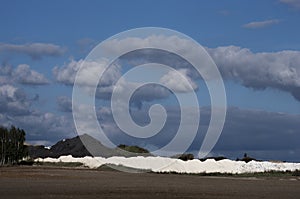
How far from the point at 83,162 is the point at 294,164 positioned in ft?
108

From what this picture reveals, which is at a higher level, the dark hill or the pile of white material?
the dark hill

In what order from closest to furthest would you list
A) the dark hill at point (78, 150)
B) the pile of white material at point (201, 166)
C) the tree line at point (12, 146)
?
the pile of white material at point (201, 166), the tree line at point (12, 146), the dark hill at point (78, 150)

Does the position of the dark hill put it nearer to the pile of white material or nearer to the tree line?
the tree line

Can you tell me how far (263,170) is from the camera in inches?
3071

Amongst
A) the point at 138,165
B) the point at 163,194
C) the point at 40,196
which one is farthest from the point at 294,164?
the point at 40,196

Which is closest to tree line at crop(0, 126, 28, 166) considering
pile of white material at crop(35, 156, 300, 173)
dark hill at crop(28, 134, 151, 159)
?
dark hill at crop(28, 134, 151, 159)

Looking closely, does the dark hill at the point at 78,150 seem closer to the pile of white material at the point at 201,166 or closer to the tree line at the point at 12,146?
the tree line at the point at 12,146

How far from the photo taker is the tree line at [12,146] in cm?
10794

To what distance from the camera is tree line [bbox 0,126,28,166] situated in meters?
108

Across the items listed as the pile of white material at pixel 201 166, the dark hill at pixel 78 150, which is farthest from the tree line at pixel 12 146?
the pile of white material at pixel 201 166

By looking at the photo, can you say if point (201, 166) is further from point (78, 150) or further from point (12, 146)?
point (78, 150)


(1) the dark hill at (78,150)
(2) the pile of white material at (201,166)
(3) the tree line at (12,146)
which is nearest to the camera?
(2) the pile of white material at (201,166)

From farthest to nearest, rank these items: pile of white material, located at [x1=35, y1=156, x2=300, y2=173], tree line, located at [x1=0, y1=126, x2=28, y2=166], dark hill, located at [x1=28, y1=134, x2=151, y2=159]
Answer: dark hill, located at [x1=28, y1=134, x2=151, y2=159] < tree line, located at [x1=0, y1=126, x2=28, y2=166] < pile of white material, located at [x1=35, y1=156, x2=300, y2=173]

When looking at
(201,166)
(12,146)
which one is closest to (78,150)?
(12,146)
